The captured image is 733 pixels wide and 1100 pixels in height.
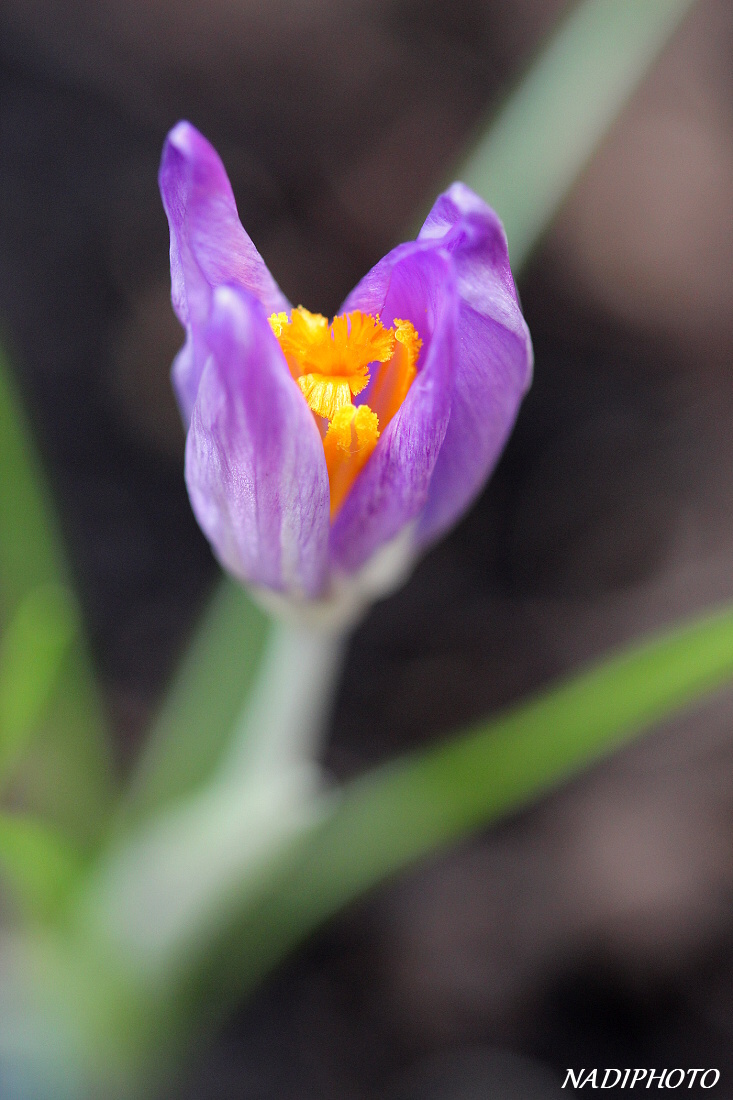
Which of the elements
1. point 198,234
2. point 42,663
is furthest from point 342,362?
point 42,663

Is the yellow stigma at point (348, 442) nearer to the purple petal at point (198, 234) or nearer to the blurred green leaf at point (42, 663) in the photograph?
the purple petal at point (198, 234)

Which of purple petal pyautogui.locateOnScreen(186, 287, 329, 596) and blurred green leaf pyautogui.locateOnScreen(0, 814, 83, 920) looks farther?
blurred green leaf pyautogui.locateOnScreen(0, 814, 83, 920)

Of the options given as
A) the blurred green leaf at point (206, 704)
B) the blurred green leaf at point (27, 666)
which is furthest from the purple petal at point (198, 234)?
the blurred green leaf at point (206, 704)

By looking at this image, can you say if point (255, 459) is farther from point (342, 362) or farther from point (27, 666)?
point (27, 666)

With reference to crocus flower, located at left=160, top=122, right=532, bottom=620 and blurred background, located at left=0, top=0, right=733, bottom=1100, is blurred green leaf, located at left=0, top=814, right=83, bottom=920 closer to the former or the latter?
crocus flower, located at left=160, top=122, right=532, bottom=620

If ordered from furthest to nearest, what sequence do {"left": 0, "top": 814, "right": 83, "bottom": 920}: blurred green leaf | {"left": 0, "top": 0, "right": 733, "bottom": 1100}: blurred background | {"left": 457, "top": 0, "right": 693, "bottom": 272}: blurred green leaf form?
1. {"left": 0, "top": 0, "right": 733, "bottom": 1100}: blurred background
2. {"left": 457, "top": 0, "right": 693, "bottom": 272}: blurred green leaf
3. {"left": 0, "top": 814, "right": 83, "bottom": 920}: blurred green leaf

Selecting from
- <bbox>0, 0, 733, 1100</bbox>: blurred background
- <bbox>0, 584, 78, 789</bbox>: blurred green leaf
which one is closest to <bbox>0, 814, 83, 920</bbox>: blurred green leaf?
<bbox>0, 584, 78, 789</bbox>: blurred green leaf

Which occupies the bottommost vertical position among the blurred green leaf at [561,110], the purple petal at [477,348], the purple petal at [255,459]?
the purple petal at [255,459]
